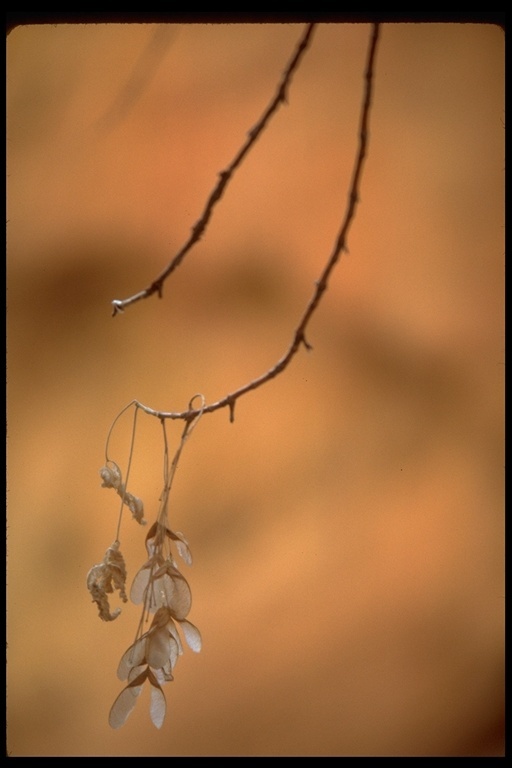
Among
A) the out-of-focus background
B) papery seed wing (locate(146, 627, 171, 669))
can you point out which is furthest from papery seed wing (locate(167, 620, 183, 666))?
the out-of-focus background

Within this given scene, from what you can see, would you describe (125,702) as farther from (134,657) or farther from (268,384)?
(268,384)

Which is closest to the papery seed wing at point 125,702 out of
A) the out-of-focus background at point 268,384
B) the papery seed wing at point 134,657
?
the papery seed wing at point 134,657

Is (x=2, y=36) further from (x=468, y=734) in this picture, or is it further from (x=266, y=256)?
(x=468, y=734)

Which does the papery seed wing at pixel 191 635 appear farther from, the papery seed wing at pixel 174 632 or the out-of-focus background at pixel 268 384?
the out-of-focus background at pixel 268 384

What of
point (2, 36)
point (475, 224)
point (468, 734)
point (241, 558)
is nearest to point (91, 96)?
point (2, 36)

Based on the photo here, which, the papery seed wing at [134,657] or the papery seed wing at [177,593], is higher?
the papery seed wing at [177,593]

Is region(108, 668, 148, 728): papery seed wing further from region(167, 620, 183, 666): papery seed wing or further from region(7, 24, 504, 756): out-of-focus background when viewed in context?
region(7, 24, 504, 756): out-of-focus background

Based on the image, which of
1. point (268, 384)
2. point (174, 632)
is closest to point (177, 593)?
point (174, 632)
